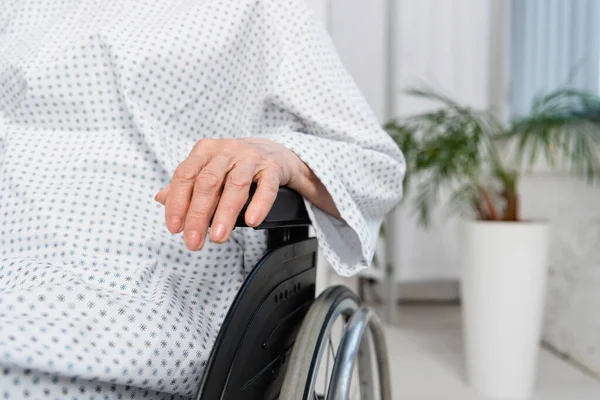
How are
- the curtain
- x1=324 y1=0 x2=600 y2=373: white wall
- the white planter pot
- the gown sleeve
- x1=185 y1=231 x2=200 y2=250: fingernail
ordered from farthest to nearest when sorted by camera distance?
x1=324 y1=0 x2=600 y2=373: white wall < the curtain < the white planter pot < the gown sleeve < x1=185 y1=231 x2=200 y2=250: fingernail

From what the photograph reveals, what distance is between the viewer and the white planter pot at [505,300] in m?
1.78

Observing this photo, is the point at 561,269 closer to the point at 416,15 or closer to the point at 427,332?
the point at 427,332

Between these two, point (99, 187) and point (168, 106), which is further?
point (168, 106)

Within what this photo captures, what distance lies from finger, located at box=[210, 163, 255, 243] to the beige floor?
1.43 metres

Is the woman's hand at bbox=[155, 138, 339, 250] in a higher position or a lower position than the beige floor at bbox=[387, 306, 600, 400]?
higher

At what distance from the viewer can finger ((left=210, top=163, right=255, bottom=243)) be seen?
55cm

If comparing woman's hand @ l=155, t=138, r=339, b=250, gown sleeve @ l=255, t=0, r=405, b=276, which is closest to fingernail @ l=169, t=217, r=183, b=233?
woman's hand @ l=155, t=138, r=339, b=250

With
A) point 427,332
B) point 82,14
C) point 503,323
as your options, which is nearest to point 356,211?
point 82,14

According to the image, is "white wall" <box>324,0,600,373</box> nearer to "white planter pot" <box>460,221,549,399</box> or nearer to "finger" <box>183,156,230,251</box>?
Answer: "white planter pot" <box>460,221,549,399</box>

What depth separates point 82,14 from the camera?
0.98 m

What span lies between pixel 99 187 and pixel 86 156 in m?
0.06

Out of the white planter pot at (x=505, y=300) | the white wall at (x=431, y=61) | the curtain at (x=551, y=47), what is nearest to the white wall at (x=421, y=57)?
the white wall at (x=431, y=61)

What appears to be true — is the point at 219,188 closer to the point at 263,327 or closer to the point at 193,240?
the point at 193,240

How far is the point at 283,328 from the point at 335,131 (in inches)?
11.8
